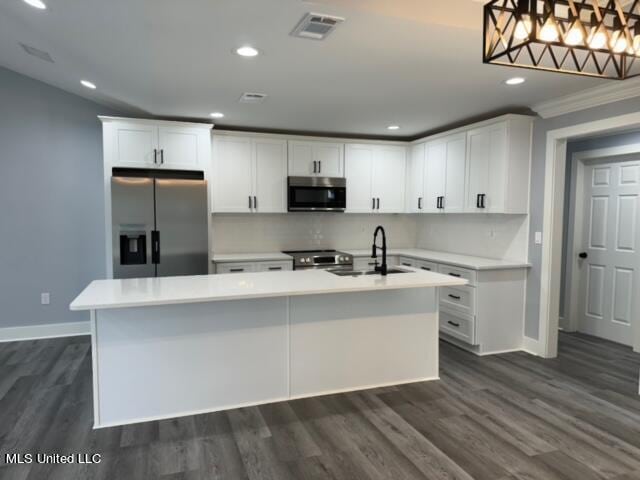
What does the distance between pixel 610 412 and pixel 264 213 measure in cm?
400

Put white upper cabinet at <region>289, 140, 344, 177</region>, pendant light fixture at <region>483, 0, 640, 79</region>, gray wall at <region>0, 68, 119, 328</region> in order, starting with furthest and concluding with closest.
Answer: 1. white upper cabinet at <region>289, 140, 344, 177</region>
2. gray wall at <region>0, 68, 119, 328</region>
3. pendant light fixture at <region>483, 0, 640, 79</region>

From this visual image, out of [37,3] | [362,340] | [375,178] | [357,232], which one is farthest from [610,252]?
[37,3]

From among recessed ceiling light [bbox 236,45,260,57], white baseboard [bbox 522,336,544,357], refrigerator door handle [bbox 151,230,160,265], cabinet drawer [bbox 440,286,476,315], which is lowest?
white baseboard [bbox 522,336,544,357]

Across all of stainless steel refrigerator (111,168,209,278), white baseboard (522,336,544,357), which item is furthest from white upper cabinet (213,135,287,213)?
white baseboard (522,336,544,357)

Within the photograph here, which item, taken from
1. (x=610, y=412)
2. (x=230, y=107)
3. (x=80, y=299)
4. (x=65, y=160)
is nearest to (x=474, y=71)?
(x=230, y=107)

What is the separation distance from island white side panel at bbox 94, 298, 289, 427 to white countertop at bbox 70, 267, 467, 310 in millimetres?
139

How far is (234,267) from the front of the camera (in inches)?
185

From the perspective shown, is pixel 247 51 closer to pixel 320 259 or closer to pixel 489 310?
pixel 320 259

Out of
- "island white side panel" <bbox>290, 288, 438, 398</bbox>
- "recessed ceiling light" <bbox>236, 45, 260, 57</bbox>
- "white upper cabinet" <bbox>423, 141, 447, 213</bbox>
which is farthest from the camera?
"white upper cabinet" <bbox>423, 141, 447, 213</bbox>

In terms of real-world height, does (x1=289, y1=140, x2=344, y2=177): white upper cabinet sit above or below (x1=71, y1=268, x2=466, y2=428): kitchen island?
above

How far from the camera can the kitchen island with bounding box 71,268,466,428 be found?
2.69 meters

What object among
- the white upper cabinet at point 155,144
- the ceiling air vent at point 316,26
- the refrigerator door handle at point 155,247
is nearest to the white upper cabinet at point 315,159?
the white upper cabinet at point 155,144

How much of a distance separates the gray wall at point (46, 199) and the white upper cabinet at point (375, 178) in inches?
118

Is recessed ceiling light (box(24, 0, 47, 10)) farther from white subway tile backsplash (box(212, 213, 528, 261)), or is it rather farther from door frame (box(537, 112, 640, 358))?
door frame (box(537, 112, 640, 358))
